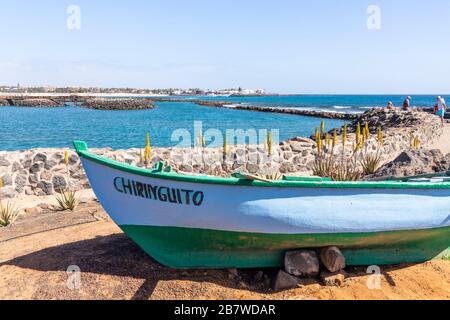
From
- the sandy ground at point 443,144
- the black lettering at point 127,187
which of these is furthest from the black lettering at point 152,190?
the sandy ground at point 443,144

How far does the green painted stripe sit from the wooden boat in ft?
0.04

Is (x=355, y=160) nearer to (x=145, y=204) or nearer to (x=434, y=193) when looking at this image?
(x=434, y=193)

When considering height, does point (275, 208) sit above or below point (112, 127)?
below

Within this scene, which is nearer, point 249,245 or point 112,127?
point 249,245

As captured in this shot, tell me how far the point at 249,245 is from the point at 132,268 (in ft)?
5.10

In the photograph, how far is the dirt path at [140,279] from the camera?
14.3ft

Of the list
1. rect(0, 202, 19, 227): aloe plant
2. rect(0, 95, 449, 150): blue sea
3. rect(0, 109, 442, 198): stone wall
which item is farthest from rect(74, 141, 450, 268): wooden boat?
rect(0, 95, 449, 150): blue sea

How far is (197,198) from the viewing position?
4.38 meters

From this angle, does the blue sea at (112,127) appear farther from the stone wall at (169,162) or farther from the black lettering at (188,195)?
the black lettering at (188,195)

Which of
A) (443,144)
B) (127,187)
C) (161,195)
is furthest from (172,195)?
(443,144)

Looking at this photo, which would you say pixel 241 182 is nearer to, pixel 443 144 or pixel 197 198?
pixel 197 198

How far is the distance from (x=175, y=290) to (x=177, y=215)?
874mm

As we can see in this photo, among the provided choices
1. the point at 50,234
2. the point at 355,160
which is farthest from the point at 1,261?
the point at 355,160

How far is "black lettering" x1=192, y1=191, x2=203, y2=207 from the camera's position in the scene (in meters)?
4.34
